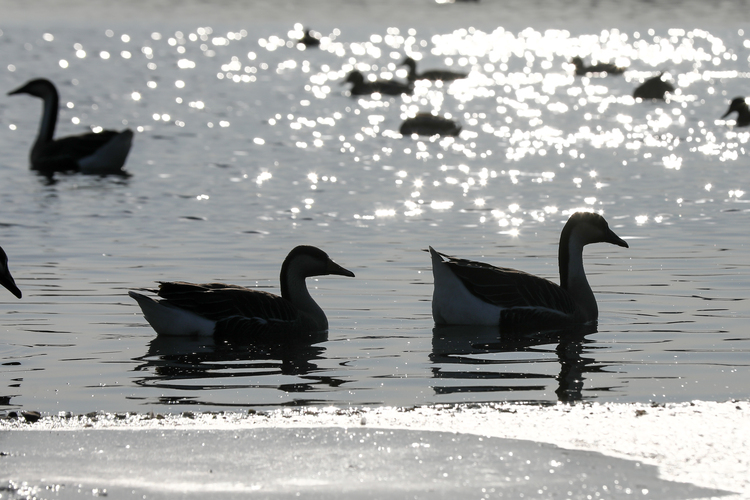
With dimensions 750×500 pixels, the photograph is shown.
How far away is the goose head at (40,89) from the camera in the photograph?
86.4 ft

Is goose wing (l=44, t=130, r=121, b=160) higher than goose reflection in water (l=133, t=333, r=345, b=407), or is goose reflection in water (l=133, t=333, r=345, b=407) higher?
goose wing (l=44, t=130, r=121, b=160)

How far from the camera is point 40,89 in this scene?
26766 millimetres

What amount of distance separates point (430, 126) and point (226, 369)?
21.0 meters

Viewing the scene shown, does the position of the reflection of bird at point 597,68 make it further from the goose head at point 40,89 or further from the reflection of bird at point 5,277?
the reflection of bird at point 5,277

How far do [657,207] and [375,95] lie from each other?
25692 millimetres

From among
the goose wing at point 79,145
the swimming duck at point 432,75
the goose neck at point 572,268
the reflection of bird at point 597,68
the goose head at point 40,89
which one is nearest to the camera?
the goose neck at point 572,268

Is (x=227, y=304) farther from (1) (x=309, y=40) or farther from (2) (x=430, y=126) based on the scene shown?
(1) (x=309, y=40)

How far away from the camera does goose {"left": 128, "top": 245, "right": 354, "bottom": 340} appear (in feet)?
34.3

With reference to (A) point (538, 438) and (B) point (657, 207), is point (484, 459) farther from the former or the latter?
(B) point (657, 207)

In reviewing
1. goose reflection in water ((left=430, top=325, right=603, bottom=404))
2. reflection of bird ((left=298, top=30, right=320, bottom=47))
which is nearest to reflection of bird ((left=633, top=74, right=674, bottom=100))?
goose reflection in water ((left=430, top=325, right=603, bottom=404))

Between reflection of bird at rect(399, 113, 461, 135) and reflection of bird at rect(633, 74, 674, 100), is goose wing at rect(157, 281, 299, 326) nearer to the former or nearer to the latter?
reflection of bird at rect(399, 113, 461, 135)

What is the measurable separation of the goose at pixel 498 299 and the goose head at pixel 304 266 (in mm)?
900

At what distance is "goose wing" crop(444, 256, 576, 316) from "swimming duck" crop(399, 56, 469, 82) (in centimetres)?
3748

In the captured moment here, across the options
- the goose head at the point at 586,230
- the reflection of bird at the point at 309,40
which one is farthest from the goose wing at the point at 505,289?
the reflection of bird at the point at 309,40
